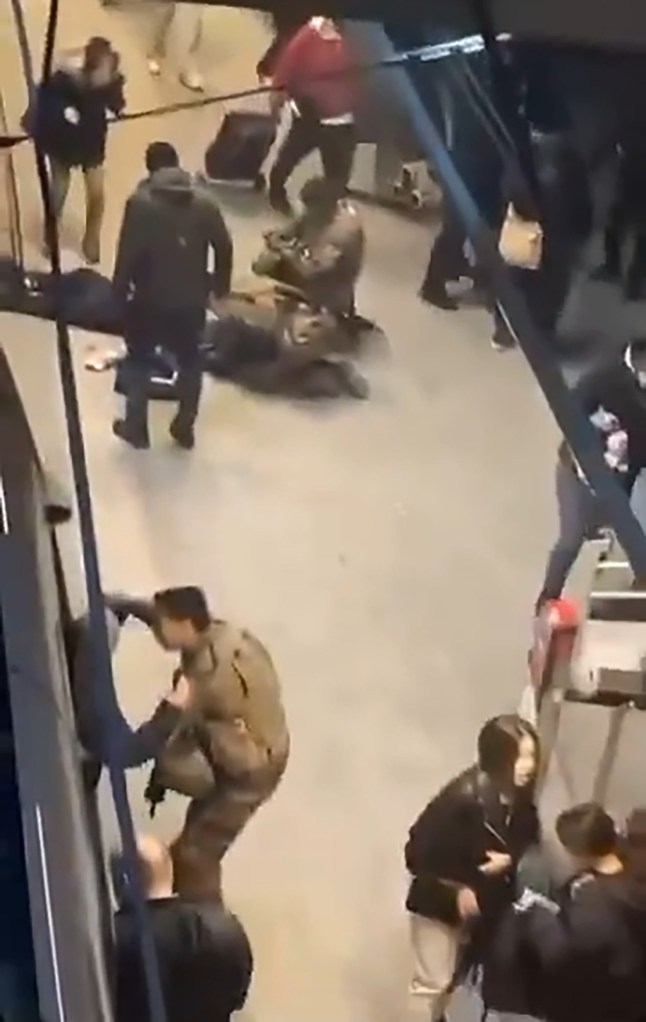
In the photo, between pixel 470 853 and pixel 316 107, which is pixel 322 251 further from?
pixel 470 853

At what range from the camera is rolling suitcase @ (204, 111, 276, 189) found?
1.78m

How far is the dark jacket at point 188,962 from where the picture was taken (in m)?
1.60

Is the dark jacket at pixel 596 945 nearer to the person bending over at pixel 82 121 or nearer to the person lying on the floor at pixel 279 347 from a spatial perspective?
the person lying on the floor at pixel 279 347

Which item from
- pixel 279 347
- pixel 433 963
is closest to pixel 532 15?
pixel 279 347

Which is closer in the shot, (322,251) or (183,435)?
(322,251)

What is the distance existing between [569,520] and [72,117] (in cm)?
64

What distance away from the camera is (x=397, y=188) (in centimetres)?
172

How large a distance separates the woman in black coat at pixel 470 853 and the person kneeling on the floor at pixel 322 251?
481mm

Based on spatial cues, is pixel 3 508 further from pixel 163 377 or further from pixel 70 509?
pixel 163 377

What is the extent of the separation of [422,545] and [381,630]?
0.10 m

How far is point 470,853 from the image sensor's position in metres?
1.73

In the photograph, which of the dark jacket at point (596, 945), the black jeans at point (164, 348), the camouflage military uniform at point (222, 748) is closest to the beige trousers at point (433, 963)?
the dark jacket at point (596, 945)

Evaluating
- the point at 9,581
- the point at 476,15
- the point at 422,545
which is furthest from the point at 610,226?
the point at 9,581

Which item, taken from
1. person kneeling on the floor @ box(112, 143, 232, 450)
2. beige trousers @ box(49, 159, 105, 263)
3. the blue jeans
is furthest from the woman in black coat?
beige trousers @ box(49, 159, 105, 263)
